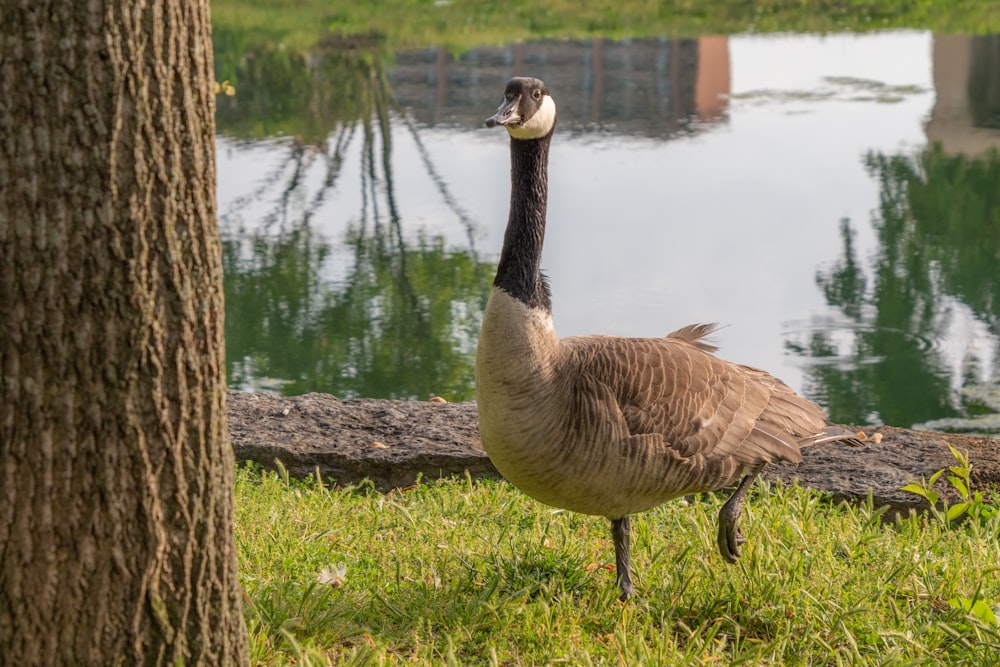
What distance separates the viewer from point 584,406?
3.95 metres

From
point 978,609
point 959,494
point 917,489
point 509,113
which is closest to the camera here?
point 978,609

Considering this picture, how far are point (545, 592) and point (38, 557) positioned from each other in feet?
6.29

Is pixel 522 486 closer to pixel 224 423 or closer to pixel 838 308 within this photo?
pixel 224 423

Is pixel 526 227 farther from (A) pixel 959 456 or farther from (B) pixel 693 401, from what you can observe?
(A) pixel 959 456

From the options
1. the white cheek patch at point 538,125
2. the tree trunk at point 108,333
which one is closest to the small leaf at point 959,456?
the white cheek patch at point 538,125

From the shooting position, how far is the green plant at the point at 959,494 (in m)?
4.92

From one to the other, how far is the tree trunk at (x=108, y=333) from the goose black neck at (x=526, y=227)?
1431 mm

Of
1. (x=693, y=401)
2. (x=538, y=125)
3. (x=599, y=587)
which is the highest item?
(x=538, y=125)

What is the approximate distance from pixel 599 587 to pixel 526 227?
54.8 inches

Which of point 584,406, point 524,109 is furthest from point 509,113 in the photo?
point 584,406

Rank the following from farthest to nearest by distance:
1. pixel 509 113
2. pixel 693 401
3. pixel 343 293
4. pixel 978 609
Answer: pixel 343 293 → pixel 693 401 → pixel 509 113 → pixel 978 609

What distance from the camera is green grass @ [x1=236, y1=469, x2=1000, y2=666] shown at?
367 cm

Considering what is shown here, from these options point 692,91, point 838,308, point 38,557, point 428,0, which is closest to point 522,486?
point 38,557

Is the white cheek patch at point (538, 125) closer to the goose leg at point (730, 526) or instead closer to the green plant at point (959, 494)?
the goose leg at point (730, 526)
